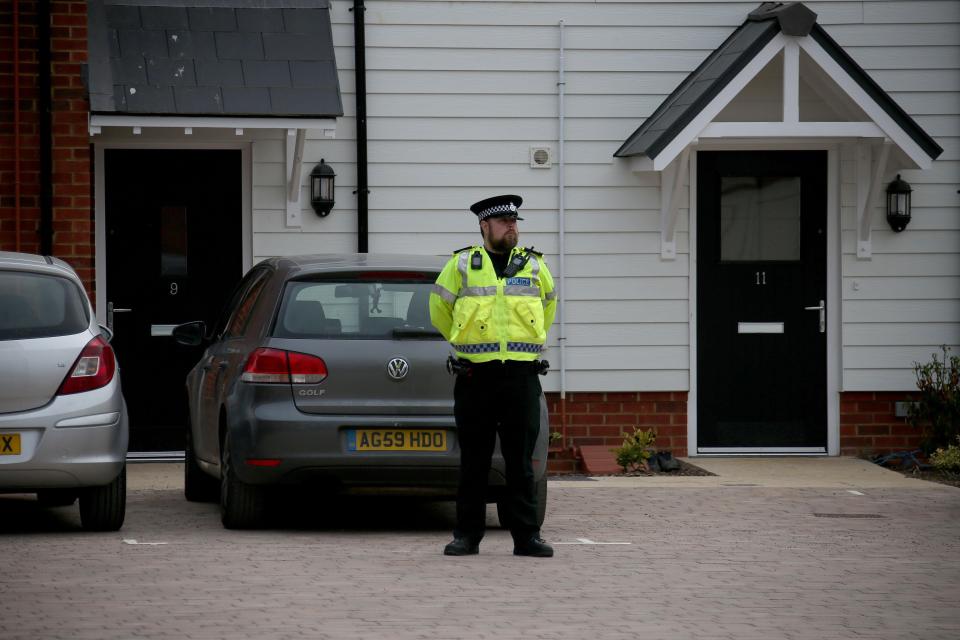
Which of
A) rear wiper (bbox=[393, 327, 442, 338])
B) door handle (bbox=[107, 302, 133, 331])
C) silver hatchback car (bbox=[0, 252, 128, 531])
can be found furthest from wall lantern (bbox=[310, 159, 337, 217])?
rear wiper (bbox=[393, 327, 442, 338])

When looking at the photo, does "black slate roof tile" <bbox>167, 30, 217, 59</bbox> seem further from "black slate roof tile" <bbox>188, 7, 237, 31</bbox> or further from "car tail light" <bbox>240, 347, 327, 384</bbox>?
"car tail light" <bbox>240, 347, 327, 384</bbox>

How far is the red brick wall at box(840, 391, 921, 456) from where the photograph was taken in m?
14.2

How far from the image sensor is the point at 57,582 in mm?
7715

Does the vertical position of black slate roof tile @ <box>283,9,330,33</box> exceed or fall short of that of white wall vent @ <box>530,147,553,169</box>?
it exceeds it

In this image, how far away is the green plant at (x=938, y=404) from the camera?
13586mm

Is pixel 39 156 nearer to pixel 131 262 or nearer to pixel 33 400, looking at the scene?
pixel 131 262

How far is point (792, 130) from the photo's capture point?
1332 cm

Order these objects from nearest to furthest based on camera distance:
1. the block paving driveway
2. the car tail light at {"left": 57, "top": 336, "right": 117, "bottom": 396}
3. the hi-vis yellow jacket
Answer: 1. the block paving driveway
2. the hi-vis yellow jacket
3. the car tail light at {"left": 57, "top": 336, "right": 117, "bottom": 396}

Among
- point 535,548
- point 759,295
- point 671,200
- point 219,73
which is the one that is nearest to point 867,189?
point 759,295

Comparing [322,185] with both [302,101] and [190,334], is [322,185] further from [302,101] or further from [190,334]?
[190,334]

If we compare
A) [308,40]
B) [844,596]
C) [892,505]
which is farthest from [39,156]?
[844,596]

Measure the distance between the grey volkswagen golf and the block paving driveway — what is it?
0.36 meters

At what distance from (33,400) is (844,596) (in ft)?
14.0

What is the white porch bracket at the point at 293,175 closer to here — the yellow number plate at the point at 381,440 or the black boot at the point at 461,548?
the yellow number plate at the point at 381,440
